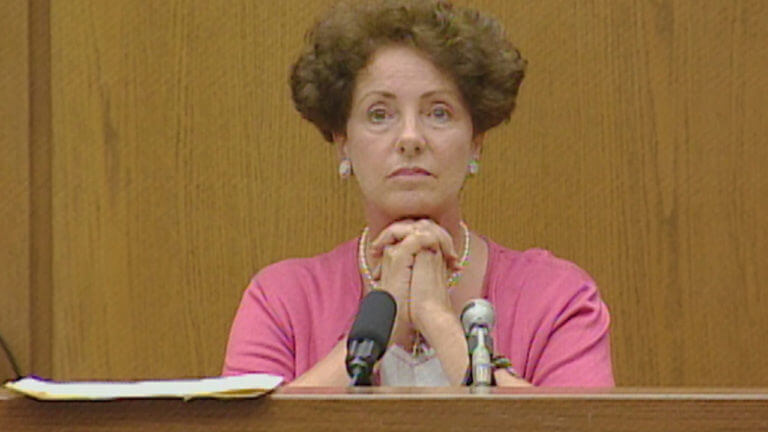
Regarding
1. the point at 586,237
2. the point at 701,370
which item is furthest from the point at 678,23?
the point at 701,370

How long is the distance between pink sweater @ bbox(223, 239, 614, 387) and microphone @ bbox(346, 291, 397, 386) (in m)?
0.63

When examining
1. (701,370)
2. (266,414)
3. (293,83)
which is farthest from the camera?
(701,370)

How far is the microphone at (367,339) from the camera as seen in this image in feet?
5.14

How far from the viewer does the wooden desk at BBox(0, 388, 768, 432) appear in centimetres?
136

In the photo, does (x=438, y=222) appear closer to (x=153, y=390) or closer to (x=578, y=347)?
(x=578, y=347)

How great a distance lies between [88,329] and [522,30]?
1.04m

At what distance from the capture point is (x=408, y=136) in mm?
2285

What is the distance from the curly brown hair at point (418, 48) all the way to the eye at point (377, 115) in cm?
6

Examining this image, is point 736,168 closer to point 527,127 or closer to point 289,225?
point 527,127

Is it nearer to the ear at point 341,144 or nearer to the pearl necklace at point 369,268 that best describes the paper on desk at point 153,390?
the pearl necklace at point 369,268

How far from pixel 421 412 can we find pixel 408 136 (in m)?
0.95

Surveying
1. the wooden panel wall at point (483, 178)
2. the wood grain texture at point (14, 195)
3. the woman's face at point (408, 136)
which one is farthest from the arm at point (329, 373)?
the wood grain texture at point (14, 195)

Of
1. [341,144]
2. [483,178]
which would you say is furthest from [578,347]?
[483,178]

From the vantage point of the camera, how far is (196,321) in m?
3.06
